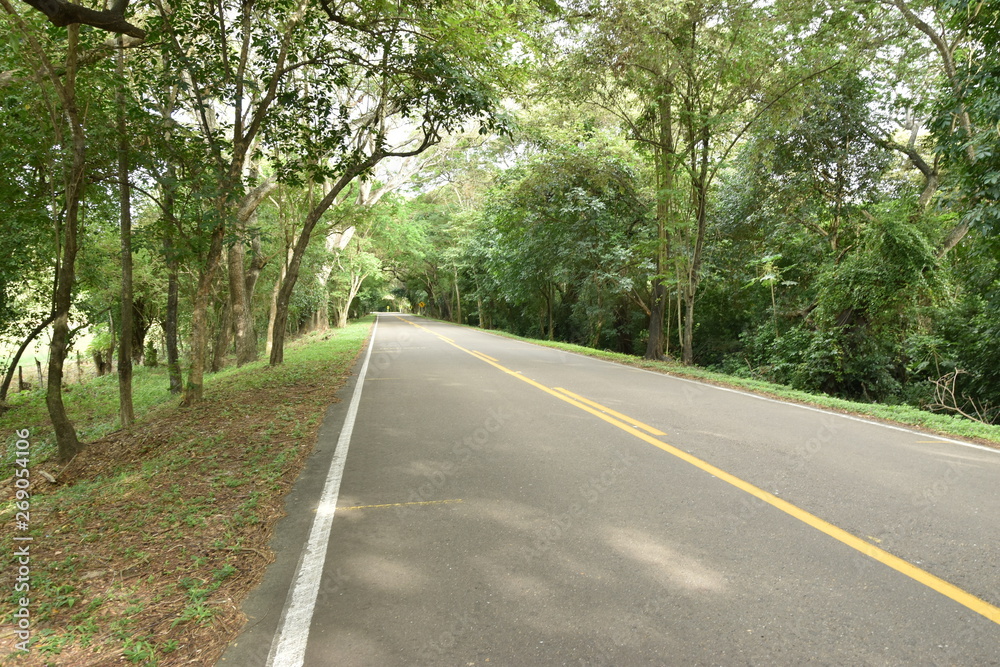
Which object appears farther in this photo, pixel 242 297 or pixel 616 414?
pixel 242 297

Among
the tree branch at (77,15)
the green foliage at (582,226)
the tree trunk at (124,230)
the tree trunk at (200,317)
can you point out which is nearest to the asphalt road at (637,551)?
the tree trunk at (200,317)

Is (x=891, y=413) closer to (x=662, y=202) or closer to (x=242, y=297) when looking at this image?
(x=662, y=202)

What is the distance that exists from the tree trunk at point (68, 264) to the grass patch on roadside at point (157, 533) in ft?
1.44

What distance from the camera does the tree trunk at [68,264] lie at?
564cm

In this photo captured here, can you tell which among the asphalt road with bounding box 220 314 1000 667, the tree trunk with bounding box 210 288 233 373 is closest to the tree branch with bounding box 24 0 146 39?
the asphalt road with bounding box 220 314 1000 667

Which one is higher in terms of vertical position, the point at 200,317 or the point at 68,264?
the point at 68,264

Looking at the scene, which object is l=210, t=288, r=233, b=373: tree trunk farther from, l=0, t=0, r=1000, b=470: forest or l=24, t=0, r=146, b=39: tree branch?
l=24, t=0, r=146, b=39: tree branch

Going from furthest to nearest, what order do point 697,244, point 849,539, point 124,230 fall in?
point 697,244
point 124,230
point 849,539

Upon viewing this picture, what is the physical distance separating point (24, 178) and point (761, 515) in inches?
435

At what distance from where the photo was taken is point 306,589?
3.03 m

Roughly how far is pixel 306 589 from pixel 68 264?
5.20 metres

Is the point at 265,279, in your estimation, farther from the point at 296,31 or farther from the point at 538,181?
the point at 296,31

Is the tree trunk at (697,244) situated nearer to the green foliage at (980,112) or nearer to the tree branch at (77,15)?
the green foliage at (980,112)

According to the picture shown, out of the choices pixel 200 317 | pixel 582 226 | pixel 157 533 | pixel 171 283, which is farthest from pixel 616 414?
pixel 582 226
